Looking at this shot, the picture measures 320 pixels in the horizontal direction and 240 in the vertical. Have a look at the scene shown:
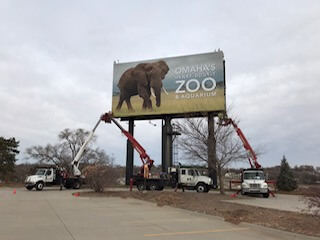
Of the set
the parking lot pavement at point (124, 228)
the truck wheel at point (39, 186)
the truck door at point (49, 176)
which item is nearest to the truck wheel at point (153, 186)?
the truck door at point (49, 176)

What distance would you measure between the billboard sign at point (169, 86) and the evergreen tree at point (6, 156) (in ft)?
75.0

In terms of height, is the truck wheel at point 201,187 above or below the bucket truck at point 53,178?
below

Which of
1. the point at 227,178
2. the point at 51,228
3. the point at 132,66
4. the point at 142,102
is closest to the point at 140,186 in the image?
the point at 227,178

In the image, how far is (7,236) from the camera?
8.48 m

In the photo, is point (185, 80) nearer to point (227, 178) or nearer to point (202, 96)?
point (202, 96)

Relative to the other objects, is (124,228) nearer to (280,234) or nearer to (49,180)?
(280,234)

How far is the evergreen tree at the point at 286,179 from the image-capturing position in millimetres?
40062

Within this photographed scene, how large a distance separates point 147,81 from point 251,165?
1893cm

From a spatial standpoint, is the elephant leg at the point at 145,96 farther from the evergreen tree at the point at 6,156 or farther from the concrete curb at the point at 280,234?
the concrete curb at the point at 280,234

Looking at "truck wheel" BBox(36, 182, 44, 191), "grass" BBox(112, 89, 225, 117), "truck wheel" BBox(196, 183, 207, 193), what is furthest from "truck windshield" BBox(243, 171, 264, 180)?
"truck wheel" BBox(36, 182, 44, 191)

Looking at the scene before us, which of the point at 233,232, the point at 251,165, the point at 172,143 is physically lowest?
the point at 233,232

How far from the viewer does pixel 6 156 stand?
173ft

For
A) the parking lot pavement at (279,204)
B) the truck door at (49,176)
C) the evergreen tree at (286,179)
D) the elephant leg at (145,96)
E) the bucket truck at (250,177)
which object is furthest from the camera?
the elephant leg at (145,96)

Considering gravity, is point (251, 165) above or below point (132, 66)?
below
